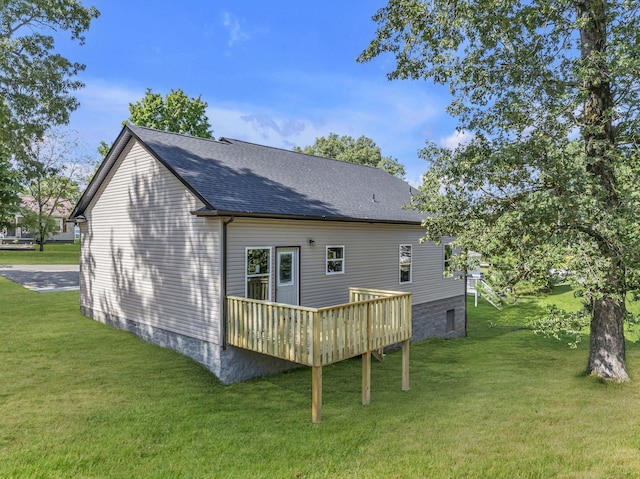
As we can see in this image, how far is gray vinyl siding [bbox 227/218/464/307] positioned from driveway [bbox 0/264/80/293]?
43.8 feet

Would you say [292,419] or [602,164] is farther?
[602,164]

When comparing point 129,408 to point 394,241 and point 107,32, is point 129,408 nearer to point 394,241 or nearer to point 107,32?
point 394,241

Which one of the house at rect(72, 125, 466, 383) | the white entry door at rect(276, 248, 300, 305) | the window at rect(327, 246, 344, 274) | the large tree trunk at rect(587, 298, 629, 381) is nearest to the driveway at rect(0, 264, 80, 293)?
the house at rect(72, 125, 466, 383)

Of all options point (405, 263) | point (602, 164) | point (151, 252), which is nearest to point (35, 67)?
point (151, 252)

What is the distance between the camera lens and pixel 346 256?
1197 centimetres

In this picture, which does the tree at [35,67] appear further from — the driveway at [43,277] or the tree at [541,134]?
the tree at [541,134]

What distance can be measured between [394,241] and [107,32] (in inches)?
683

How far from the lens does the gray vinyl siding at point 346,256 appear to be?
9.41 meters

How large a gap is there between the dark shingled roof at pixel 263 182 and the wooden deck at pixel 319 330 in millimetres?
2323

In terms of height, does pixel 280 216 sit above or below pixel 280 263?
above

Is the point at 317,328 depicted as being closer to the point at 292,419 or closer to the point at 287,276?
the point at 292,419

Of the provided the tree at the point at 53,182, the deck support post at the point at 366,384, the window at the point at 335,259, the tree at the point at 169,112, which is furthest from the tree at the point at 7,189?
the deck support post at the point at 366,384

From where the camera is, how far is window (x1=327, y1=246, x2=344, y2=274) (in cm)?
1154

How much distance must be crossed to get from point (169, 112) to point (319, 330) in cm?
3210
